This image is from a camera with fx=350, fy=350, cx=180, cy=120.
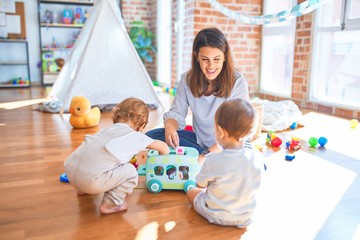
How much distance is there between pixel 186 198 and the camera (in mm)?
1342

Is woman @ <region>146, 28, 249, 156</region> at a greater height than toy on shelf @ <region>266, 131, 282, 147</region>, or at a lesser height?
greater

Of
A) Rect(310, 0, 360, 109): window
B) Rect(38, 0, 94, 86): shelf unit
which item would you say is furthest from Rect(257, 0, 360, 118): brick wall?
Rect(38, 0, 94, 86): shelf unit

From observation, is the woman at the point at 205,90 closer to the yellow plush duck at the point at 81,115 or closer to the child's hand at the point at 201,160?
the child's hand at the point at 201,160

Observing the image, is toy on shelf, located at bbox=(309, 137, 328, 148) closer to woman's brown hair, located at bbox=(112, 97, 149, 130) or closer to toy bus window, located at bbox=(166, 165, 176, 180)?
toy bus window, located at bbox=(166, 165, 176, 180)

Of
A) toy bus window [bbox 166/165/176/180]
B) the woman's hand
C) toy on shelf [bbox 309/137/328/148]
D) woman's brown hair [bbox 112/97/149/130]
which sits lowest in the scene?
toy on shelf [bbox 309/137/328/148]

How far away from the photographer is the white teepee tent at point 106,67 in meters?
3.06

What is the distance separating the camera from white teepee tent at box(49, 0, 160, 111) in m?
3.06

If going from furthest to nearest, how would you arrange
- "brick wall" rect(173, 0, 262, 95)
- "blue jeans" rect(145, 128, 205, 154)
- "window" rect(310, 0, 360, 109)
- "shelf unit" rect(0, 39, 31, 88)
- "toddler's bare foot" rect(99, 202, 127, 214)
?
"shelf unit" rect(0, 39, 31, 88)
"brick wall" rect(173, 0, 262, 95)
"window" rect(310, 0, 360, 109)
"blue jeans" rect(145, 128, 205, 154)
"toddler's bare foot" rect(99, 202, 127, 214)

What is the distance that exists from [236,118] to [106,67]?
234 cm

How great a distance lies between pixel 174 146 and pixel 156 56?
4081 millimetres

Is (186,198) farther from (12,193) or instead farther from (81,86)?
(81,86)

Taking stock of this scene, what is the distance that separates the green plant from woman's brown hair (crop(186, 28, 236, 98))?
12.6ft

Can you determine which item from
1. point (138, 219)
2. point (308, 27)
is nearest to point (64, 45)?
point (308, 27)

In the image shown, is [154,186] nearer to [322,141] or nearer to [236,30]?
[322,141]
